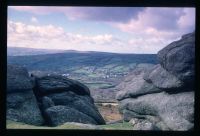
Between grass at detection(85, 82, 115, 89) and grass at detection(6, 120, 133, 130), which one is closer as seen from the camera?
grass at detection(6, 120, 133, 130)

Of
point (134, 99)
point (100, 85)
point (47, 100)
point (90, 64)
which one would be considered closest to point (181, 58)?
point (134, 99)

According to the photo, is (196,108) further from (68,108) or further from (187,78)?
(68,108)

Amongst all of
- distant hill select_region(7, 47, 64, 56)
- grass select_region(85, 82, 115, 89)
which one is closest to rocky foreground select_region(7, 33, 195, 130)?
grass select_region(85, 82, 115, 89)

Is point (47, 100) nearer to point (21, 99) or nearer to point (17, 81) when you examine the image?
point (21, 99)

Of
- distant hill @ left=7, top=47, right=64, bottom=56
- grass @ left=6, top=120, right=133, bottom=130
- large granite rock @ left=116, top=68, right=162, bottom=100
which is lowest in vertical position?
grass @ left=6, top=120, right=133, bottom=130

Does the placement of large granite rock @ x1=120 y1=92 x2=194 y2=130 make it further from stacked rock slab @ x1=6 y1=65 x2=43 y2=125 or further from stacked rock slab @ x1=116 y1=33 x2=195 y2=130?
stacked rock slab @ x1=6 y1=65 x2=43 y2=125
